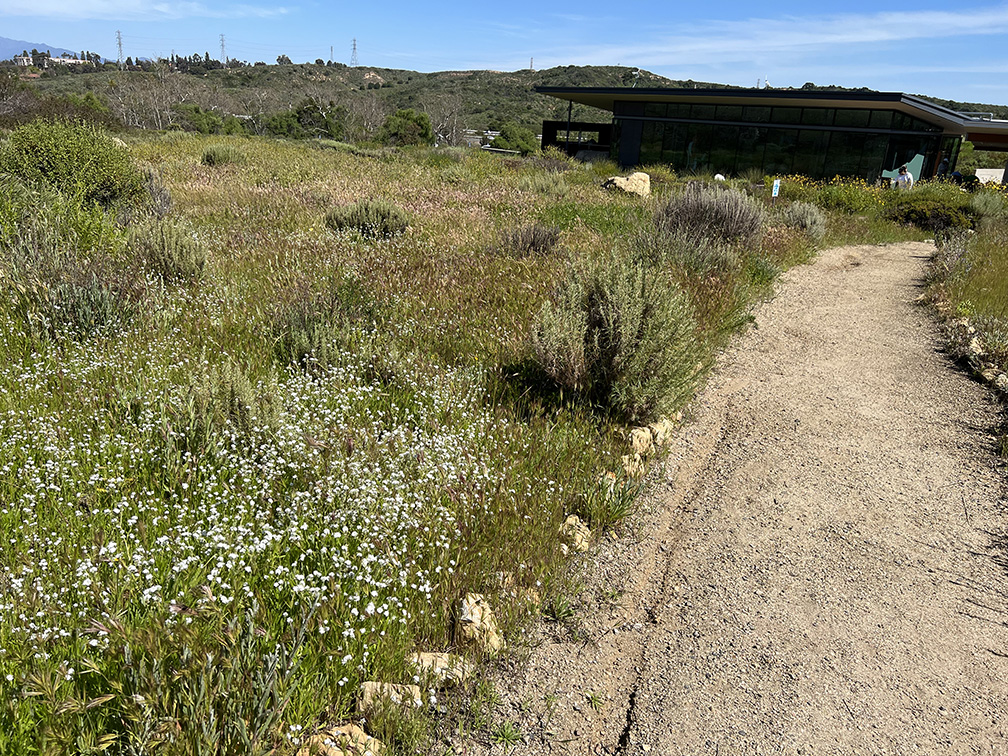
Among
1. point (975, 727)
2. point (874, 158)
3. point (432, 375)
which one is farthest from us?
point (874, 158)

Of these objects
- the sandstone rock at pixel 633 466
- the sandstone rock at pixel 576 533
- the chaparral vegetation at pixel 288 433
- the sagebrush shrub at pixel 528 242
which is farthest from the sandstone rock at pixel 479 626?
the sagebrush shrub at pixel 528 242

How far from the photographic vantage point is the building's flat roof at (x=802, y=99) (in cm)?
2575

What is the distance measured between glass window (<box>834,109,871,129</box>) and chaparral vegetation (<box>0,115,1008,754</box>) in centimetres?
2216

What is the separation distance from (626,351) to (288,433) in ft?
9.31

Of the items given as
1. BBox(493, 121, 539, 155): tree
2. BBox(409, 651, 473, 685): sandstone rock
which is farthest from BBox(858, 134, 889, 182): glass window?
BBox(409, 651, 473, 685): sandstone rock

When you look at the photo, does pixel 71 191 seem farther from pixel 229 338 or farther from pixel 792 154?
pixel 792 154

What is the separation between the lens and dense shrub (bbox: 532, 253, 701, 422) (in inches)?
206

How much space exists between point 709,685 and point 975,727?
3.90 feet

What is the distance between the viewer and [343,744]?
8.03ft

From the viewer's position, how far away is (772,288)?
414 inches

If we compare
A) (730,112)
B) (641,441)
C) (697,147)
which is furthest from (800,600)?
(697,147)

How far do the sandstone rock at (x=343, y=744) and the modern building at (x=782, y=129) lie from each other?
3039cm

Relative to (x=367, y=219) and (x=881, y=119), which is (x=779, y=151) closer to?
(x=881, y=119)

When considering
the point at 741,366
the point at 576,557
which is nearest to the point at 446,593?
the point at 576,557
